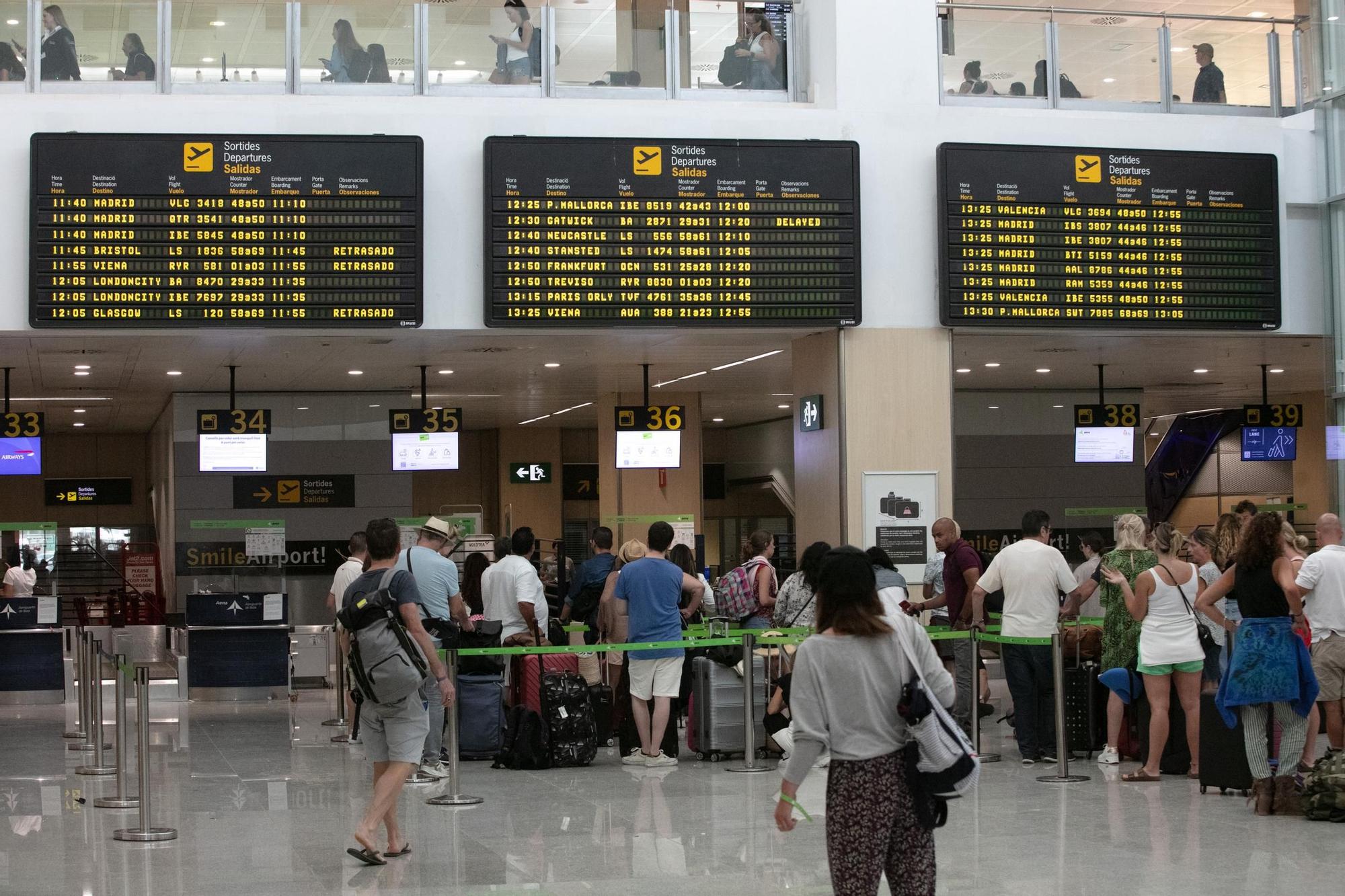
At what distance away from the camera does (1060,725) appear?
28.9 ft

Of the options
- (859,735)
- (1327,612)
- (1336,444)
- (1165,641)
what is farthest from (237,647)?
(859,735)

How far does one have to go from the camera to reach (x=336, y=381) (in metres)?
15.3

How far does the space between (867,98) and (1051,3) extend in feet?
6.00

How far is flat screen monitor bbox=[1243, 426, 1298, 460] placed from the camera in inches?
620

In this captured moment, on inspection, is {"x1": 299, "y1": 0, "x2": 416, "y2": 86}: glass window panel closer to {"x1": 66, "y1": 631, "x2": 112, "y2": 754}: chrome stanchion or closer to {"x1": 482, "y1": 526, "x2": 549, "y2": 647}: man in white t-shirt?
{"x1": 482, "y1": 526, "x2": 549, "y2": 647}: man in white t-shirt

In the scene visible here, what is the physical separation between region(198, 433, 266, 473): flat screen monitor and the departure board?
6509 mm

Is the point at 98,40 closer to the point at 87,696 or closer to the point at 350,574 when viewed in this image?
the point at 350,574

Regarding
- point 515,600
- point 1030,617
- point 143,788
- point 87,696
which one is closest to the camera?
point 143,788

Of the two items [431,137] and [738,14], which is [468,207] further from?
[738,14]

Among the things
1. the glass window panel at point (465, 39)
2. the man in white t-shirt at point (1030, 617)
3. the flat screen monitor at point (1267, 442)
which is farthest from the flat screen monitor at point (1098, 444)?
the glass window panel at point (465, 39)

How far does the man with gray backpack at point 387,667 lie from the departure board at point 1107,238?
17.9 feet

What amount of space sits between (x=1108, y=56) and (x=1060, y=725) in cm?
532

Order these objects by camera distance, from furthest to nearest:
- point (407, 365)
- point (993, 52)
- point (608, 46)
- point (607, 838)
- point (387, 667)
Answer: point (407, 365) < point (993, 52) < point (608, 46) < point (607, 838) < point (387, 667)

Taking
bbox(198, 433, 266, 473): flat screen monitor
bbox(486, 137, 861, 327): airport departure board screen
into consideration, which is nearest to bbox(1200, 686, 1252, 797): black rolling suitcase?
bbox(486, 137, 861, 327): airport departure board screen
